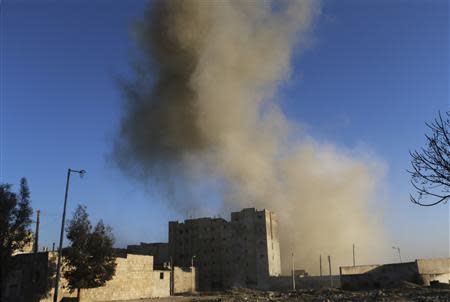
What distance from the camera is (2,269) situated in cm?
2986

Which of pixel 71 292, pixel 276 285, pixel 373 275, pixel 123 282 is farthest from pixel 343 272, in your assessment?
pixel 71 292

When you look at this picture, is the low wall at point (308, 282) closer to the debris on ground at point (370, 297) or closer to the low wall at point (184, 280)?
the low wall at point (184, 280)

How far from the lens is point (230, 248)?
303ft

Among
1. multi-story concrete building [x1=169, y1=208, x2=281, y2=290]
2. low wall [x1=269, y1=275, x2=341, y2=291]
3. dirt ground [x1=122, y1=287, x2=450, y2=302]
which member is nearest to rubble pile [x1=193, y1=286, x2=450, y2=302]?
dirt ground [x1=122, y1=287, x2=450, y2=302]

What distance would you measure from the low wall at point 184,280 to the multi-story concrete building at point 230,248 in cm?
1711

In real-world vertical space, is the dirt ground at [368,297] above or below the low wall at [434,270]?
below

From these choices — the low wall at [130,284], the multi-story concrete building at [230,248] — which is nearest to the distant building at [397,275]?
the low wall at [130,284]

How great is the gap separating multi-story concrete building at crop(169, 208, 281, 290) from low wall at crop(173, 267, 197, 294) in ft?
56.1

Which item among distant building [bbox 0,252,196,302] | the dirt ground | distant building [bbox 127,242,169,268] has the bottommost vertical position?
the dirt ground

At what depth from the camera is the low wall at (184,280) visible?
210 ft

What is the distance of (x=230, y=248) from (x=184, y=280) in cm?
2637

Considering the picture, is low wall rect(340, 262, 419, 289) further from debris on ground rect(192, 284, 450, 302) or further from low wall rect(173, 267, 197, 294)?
low wall rect(173, 267, 197, 294)

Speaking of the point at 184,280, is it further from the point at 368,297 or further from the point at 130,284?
the point at 368,297

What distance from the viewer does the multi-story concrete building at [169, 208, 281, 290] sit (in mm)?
88812
